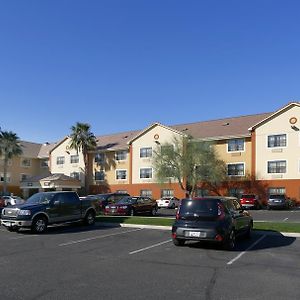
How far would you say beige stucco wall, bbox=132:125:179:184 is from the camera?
184ft

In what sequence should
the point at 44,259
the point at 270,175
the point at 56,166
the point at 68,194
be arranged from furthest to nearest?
the point at 56,166
the point at 270,175
the point at 68,194
the point at 44,259

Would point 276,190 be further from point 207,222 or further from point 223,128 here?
point 207,222

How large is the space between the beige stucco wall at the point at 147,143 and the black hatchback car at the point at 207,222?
1635 inches

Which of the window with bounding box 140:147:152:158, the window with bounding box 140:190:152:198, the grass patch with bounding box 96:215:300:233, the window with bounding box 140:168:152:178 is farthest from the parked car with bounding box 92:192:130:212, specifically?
the window with bounding box 140:147:152:158

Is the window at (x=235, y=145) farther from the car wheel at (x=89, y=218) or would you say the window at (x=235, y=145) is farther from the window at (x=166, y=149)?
the car wheel at (x=89, y=218)

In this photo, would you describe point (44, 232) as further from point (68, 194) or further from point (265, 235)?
point (265, 235)

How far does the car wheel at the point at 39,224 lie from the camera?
1802 centimetres

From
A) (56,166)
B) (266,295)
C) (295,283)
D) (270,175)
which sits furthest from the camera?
(56,166)

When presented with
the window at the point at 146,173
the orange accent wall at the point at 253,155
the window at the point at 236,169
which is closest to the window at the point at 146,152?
the window at the point at 146,173

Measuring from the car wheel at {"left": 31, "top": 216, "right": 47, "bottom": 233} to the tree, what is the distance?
3315 cm

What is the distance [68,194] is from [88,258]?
29.9ft

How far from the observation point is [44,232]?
18.3 m

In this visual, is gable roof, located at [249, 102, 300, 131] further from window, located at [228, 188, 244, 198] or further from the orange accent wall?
window, located at [228, 188, 244, 198]

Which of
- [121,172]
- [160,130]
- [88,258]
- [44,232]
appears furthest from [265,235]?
[121,172]
